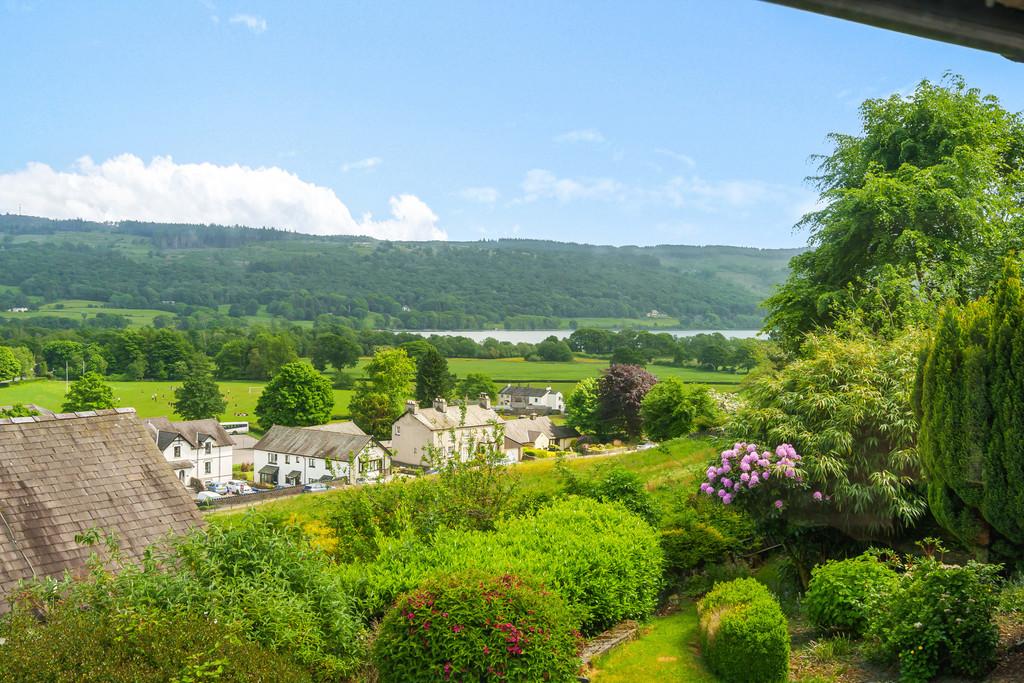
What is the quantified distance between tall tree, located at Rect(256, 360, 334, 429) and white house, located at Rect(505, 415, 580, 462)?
61.2 ft

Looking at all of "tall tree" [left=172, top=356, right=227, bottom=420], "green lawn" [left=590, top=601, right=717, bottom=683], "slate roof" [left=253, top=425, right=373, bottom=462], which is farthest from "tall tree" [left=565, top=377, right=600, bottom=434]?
"green lawn" [left=590, top=601, right=717, bottom=683]

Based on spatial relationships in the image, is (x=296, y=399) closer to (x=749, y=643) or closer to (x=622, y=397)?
(x=622, y=397)

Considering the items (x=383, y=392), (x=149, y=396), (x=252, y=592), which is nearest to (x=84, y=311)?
(x=149, y=396)

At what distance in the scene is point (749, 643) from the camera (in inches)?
299

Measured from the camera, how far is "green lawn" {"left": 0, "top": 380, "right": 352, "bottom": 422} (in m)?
71.0

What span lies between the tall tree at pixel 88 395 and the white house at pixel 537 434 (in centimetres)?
3049

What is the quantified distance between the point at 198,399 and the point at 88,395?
15.7m

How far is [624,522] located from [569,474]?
2754 millimetres

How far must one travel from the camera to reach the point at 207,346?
9969 centimetres

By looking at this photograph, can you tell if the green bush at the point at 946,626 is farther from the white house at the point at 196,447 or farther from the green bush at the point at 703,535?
the white house at the point at 196,447

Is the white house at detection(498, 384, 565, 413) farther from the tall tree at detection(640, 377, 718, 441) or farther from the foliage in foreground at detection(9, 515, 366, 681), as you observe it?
the foliage in foreground at detection(9, 515, 366, 681)

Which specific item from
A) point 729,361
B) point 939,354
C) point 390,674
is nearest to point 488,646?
point 390,674

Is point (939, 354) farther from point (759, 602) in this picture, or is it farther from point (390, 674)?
point (390, 674)

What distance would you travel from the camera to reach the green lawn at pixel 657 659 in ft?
26.2
